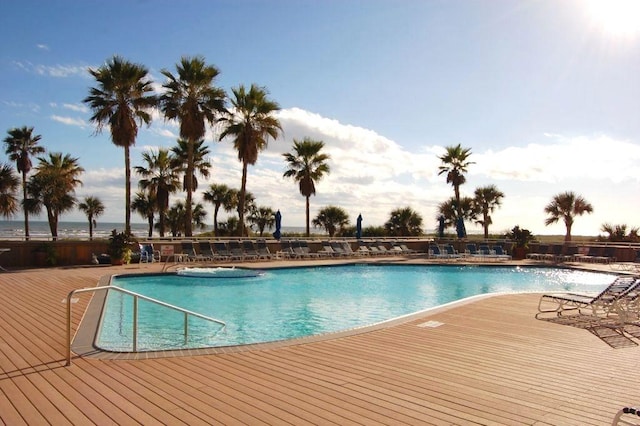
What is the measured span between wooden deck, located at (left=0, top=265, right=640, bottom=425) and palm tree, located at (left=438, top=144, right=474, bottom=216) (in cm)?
2417

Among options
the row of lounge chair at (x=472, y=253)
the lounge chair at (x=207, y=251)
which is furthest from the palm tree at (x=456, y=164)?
the lounge chair at (x=207, y=251)

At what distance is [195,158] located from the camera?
26703 mm

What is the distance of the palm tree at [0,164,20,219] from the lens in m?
20.5

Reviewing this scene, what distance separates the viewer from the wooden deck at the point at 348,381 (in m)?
3.58

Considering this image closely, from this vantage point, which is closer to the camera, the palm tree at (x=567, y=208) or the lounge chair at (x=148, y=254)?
the lounge chair at (x=148, y=254)

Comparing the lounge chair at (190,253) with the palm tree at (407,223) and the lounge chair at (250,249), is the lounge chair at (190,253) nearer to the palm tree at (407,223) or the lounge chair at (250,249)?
the lounge chair at (250,249)

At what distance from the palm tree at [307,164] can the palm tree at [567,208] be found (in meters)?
13.6

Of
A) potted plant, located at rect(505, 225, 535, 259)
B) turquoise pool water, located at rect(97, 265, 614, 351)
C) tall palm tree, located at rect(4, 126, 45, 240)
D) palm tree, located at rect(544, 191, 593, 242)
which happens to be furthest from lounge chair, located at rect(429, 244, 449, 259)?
tall palm tree, located at rect(4, 126, 45, 240)

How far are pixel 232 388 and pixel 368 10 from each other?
396 inches

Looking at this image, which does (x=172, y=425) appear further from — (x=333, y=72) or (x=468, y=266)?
(x=468, y=266)

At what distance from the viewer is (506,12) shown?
38.9ft

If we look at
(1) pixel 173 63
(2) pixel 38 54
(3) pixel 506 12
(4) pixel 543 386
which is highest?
(1) pixel 173 63

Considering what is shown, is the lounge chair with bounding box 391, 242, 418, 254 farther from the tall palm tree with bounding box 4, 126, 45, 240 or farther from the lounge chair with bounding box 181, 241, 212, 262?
the tall palm tree with bounding box 4, 126, 45, 240

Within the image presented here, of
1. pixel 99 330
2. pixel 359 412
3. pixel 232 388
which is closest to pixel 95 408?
pixel 232 388
